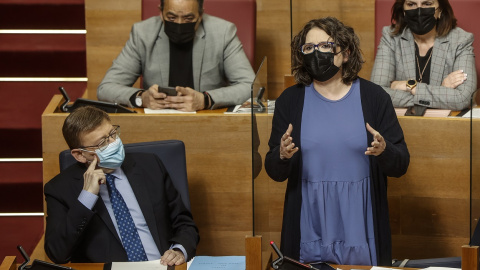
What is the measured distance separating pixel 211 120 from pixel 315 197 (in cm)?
46

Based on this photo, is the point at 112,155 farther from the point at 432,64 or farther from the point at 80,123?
the point at 432,64

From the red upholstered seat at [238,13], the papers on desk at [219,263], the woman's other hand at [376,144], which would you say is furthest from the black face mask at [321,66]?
the red upholstered seat at [238,13]

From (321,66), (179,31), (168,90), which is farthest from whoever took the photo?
→ (179,31)

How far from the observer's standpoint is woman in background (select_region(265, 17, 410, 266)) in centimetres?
142

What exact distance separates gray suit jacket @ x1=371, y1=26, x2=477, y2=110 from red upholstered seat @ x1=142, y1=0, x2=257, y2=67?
1.22 feet

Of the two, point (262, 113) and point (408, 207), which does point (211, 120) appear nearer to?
point (408, 207)

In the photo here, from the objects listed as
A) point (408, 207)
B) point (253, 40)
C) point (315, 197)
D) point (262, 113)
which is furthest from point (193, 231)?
point (253, 40)

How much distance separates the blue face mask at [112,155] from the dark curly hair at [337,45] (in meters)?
0.31

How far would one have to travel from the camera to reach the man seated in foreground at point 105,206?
1.46 meters

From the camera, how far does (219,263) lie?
1.39 metres

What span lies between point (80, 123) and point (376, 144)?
480mm

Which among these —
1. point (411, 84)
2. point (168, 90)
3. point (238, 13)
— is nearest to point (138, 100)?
point (168, 90)

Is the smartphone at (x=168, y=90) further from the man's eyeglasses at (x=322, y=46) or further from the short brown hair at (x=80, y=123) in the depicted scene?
the man's eyeglasses at (x=322, y=46)

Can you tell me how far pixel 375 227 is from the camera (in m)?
1.44
